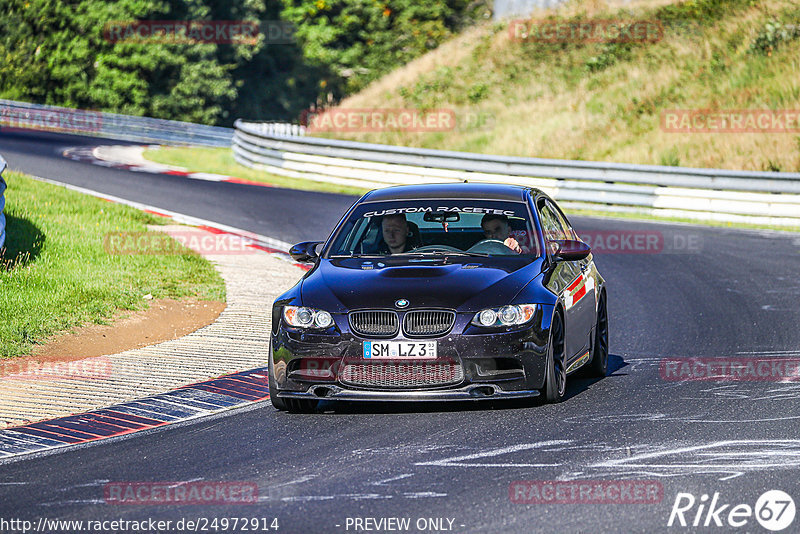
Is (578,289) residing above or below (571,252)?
below

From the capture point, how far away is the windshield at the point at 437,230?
9.38m

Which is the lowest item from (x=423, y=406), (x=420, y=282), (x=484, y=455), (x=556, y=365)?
(x=423, y=406)

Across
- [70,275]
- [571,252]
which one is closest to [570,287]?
[571,252]

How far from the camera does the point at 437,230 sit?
977 centimetres

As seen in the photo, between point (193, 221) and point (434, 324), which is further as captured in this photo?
point (193, 221)

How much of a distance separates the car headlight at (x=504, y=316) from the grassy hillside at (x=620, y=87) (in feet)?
64.6

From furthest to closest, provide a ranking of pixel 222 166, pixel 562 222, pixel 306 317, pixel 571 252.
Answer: pixel 222 166 < pixel 562 222 < pixel 571 252 < pixel 306 317

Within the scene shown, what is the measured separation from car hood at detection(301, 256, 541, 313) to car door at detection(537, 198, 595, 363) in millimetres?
214

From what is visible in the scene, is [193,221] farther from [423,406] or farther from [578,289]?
[423,406]

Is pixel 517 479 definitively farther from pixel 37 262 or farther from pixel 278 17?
pixel 278 17

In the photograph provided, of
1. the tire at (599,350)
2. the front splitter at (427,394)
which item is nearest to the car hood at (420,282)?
the front splitter at (427,394)

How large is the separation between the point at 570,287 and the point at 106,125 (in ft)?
133

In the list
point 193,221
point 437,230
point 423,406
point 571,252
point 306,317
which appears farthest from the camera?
point 193,221

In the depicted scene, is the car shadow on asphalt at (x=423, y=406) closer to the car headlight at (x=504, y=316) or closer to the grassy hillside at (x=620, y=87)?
the car headlight at (x=504, y=316)
